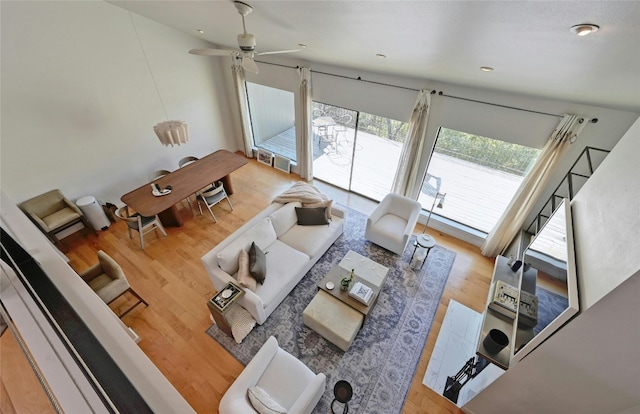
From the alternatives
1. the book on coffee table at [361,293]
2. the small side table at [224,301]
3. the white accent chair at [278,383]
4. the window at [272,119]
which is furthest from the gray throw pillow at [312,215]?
the window at [272,119]

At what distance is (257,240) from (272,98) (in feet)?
14.1

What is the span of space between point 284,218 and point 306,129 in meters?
2.37

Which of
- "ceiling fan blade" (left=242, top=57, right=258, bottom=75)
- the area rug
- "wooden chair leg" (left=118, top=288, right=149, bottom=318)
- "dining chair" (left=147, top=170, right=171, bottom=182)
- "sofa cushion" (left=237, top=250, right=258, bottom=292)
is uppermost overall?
"ceiling fan blade" (left=242, top=57, right=258, bottom=75)

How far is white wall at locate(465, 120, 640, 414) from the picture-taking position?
1369 millimetres

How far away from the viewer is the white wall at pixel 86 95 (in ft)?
11.5

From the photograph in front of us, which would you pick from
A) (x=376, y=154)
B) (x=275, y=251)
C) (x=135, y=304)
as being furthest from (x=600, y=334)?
(x=135, y=304)

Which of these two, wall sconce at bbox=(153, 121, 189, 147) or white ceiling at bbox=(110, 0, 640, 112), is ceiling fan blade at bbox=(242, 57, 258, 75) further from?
wall sconce at bbox=(153, 121, 189, 147)

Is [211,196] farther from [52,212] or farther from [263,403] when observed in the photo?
[263,403]

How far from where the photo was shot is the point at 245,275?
3.15m

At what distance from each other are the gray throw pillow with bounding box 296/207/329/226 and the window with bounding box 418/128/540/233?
1901mm

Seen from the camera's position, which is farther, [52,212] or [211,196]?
[211,196]

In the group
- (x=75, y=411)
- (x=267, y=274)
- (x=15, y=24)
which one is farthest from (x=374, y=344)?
(x=15, y=24)

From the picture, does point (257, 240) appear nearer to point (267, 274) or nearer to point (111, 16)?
point (267, 274)

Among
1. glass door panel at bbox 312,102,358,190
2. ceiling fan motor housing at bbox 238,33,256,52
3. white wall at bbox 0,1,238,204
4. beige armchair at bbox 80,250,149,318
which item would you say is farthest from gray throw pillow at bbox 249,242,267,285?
white wall at bbox 0,1,238,204
